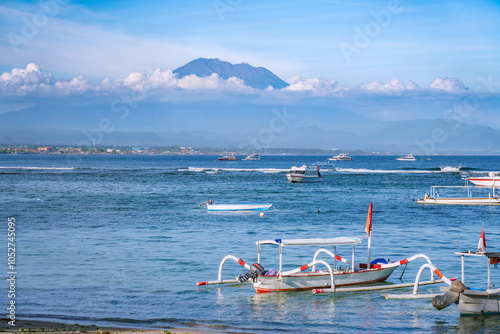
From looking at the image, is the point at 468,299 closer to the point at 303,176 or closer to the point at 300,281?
the point at 300,281

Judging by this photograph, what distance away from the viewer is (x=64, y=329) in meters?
18.3

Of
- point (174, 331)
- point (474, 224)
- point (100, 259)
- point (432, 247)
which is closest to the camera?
point (174, 331)

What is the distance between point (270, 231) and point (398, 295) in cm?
2088

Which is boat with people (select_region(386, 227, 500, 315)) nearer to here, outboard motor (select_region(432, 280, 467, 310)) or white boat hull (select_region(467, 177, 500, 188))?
outboard motor (select_region(432, 280, 467, 310))

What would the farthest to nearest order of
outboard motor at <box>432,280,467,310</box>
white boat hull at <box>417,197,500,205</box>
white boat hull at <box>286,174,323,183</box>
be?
white boat hull at <box>286,174,323,183</box>
white boat hull at <box>417,197,500,205</box>
outboard motor at <box>432,280,467,310</box>

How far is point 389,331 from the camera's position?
64.6 ft

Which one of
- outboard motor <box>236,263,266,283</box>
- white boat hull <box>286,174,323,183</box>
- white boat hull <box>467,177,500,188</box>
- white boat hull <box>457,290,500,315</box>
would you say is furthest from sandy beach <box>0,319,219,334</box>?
white boat hull <box>286,174,323,183</box>

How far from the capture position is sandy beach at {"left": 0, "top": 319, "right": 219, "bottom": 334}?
1784 cm

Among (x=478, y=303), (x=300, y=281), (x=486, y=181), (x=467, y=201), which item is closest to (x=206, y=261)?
(x=300, y=281)

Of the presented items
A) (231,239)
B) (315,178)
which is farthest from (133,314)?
(315,178)

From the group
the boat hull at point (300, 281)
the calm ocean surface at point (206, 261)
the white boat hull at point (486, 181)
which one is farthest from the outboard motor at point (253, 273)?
the white boat hull at point (486, 181)

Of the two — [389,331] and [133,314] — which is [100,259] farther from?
[389,331]

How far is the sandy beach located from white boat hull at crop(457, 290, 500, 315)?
9.59 m

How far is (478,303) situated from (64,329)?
47.6ft
